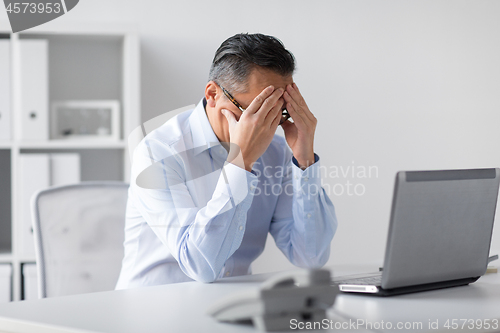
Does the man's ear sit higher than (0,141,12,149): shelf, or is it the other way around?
the man's ear

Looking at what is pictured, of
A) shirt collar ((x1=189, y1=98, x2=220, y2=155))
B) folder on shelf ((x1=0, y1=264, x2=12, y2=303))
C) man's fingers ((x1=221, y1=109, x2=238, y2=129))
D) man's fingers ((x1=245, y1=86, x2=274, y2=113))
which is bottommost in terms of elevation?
folder on shelf ((x1=0, y1=264, x2=12, y2=303))

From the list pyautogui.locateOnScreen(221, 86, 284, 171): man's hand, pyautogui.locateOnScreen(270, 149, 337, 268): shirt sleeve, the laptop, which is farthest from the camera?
pyautogui.locateOnScreen(270, 149, 337, 268): shirt sleeve

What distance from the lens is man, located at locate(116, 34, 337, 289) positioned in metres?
1.16

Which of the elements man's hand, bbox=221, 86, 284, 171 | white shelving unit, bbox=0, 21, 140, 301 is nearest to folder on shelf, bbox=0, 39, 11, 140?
white shelving unit, bbox=0, 21, 140, 301

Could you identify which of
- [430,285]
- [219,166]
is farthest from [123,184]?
[430,285]

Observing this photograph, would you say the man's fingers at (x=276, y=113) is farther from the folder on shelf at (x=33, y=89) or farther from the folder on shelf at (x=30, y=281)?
the folder on shelf at (x=30, y=281)

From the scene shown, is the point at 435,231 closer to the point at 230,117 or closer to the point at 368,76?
the point at 230,117

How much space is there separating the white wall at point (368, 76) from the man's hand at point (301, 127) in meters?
1.08

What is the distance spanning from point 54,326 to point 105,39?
163 cm

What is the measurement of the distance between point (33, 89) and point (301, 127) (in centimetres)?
116

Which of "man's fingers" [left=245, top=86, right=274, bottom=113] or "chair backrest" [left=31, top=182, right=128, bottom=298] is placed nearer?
"man's fingers" [left=245, top=86, right=274, bottom=113]

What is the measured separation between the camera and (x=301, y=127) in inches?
53.8

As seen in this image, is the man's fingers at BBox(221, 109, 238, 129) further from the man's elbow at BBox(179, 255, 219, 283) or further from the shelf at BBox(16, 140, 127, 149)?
the shelf at BBox(16, 140, 127, 149)

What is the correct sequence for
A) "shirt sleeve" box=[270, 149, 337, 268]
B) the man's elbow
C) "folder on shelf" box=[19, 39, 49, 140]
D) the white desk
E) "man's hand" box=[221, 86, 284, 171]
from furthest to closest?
"folder on shelf" box=[19, 39, 49, 140], "shirt sleeve" box=[270, 149, 337, 268], "man's hand" box=[221, 86, 284, 171], the man's elbow, the white desk
